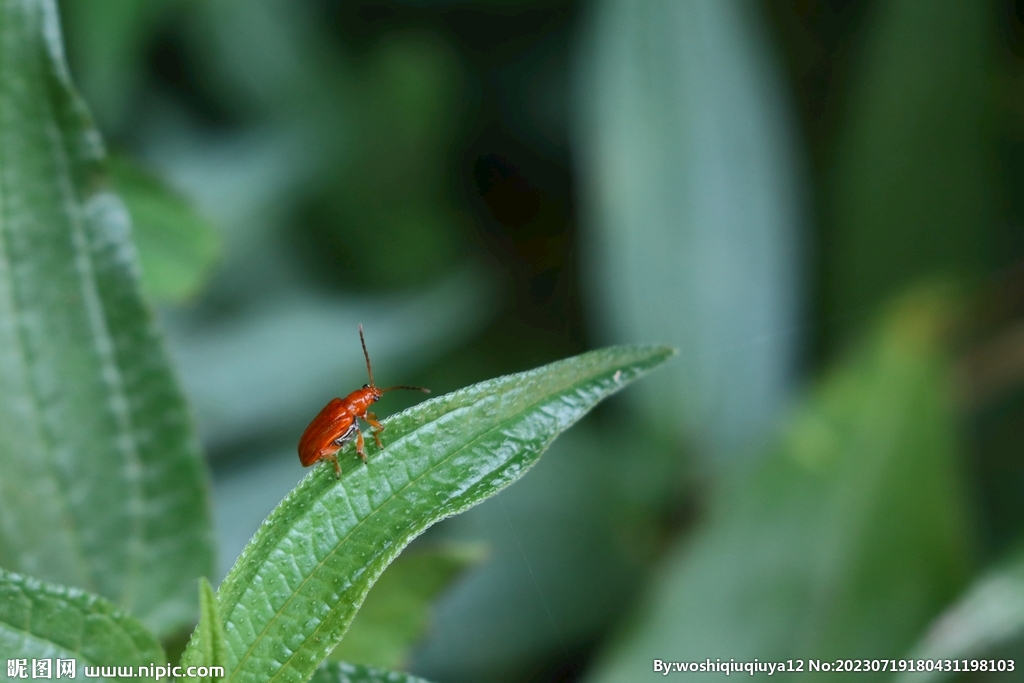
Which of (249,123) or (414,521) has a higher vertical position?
(249,123)

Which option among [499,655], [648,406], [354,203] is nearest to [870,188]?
[648,406]

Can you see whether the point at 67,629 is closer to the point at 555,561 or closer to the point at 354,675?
the point at 354,675

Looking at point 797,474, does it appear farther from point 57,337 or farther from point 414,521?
point 57,337

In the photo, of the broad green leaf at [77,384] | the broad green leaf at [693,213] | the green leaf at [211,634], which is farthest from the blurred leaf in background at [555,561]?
the green leaf at [211,634]

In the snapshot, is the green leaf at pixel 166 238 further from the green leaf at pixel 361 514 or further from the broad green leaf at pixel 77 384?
the green leaf at pixel 361 514

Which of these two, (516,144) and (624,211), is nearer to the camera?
(624,211)

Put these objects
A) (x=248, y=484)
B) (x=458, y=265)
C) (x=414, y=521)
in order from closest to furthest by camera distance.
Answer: (x=414, y=521), (x=248, y=484), (x=458, y=265)

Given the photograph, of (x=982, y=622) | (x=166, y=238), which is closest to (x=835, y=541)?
(x=982, y=622)
